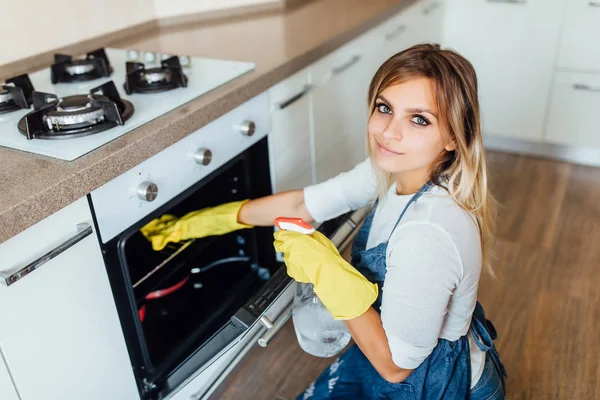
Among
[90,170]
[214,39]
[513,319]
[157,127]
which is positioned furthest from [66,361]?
[513,319]

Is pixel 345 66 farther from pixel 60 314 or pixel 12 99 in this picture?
pixel 60 314

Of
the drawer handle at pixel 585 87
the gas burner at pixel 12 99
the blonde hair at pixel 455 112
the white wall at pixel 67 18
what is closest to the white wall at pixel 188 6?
the white wall at pixel 67 18

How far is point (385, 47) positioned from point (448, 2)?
0.81 meters

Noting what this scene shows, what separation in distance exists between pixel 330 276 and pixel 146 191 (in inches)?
16.4

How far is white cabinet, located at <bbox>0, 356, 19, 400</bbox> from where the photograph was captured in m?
0.96

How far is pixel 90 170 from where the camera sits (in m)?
1.00

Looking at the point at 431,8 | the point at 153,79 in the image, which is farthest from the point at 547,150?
the point at 153,79

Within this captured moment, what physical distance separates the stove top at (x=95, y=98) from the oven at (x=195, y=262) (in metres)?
0.09

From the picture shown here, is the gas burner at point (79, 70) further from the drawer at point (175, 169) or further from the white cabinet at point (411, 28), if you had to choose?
the white cabinet at point (411, 28)

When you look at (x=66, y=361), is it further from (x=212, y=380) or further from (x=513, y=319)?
(x=513, y=319)

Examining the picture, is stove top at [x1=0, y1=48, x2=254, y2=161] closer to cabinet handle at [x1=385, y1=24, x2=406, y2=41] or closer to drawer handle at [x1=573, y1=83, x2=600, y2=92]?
cabinet handle at [x1=385, y1=24, x2=406, y2=41]

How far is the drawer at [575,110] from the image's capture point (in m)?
2.65

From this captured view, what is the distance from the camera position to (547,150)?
2.94 metres

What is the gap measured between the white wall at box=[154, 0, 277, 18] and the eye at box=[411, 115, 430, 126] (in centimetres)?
135
